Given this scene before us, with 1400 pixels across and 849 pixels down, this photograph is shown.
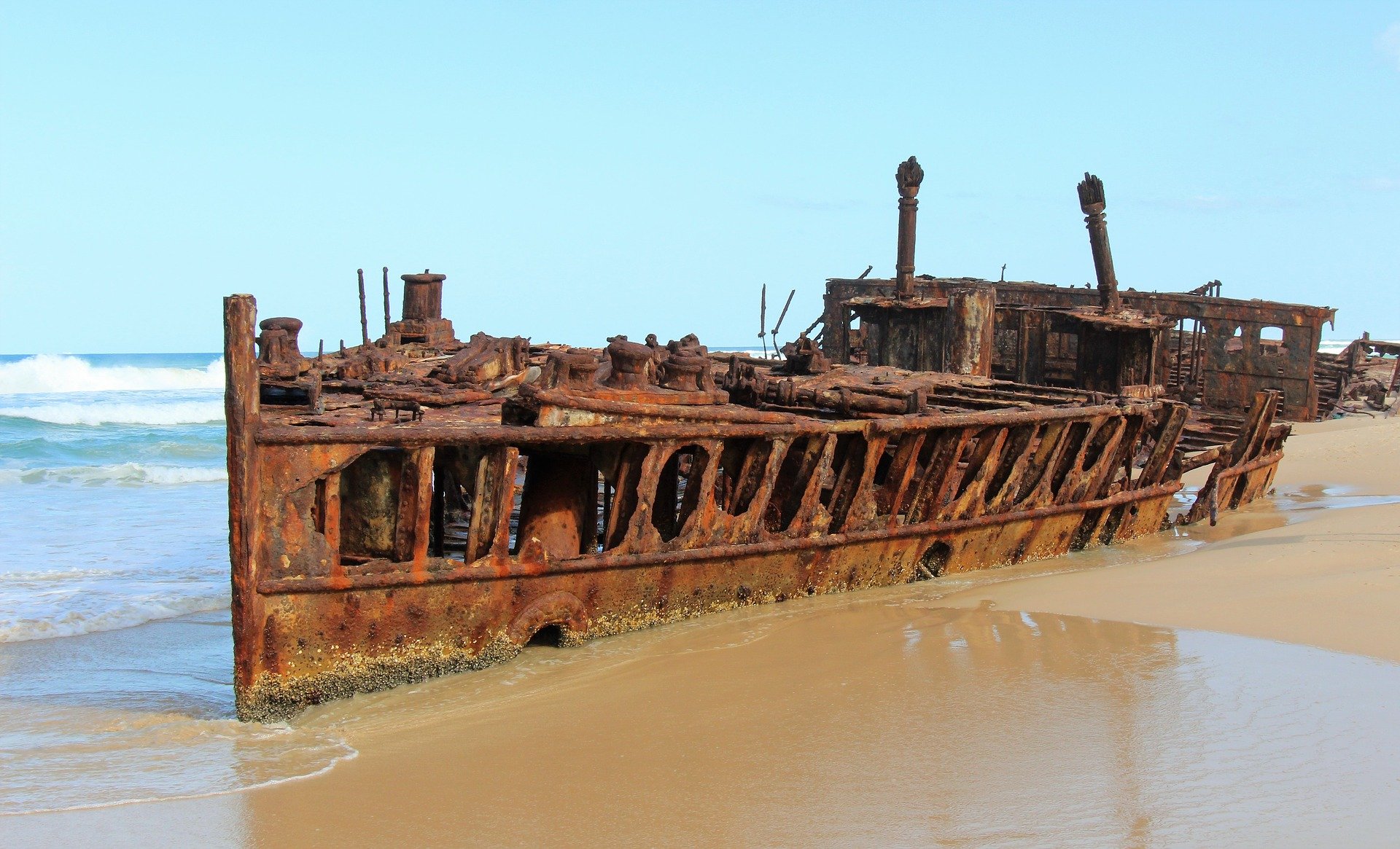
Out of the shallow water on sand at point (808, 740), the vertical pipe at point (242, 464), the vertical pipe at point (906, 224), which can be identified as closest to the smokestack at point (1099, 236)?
the vertical pipe at point (906, 224)

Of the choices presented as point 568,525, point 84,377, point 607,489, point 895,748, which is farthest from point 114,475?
point 84,377

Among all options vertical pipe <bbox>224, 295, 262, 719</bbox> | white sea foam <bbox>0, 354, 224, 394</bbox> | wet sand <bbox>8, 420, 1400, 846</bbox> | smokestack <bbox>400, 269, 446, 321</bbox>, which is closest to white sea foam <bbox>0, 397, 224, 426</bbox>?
white sea foam <bbox>0, 354, 224, 394</bbox>

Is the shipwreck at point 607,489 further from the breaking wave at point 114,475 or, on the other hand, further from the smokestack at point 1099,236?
the breaking wave at point 114,475

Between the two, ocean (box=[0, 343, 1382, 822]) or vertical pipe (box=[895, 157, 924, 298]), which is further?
vertical pipe (box=[895, 157, 924, 298])

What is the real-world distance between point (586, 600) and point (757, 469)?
5.10 feet

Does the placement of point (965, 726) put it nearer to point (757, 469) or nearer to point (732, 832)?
point (732, 832)

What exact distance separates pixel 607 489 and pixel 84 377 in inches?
1881

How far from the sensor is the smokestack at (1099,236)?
61.1 feet

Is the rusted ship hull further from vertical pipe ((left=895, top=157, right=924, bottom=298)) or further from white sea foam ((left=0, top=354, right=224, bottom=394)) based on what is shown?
white sea foam ((left=0, top=354, right=224, bottom=394))

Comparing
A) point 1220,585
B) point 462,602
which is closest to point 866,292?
point 1220,585

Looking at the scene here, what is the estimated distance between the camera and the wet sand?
5312mm

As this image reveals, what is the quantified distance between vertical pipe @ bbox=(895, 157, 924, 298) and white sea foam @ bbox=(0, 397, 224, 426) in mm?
25702

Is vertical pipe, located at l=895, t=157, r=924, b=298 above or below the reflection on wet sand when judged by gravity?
above

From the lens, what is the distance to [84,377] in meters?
50.5
